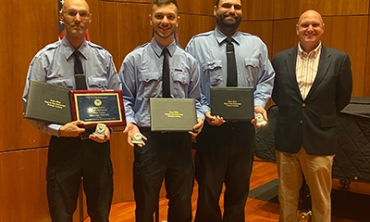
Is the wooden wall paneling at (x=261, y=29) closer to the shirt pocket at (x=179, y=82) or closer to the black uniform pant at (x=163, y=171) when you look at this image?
the shirt pocket at (x=179, y=82)

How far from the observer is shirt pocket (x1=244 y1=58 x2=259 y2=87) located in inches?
106

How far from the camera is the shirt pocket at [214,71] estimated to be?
265cm

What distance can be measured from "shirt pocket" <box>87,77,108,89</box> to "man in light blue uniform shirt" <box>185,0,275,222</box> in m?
0.67

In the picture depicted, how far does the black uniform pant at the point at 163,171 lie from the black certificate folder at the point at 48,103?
50cm

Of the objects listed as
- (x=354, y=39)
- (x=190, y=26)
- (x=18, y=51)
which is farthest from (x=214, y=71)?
(x=354, y=39)

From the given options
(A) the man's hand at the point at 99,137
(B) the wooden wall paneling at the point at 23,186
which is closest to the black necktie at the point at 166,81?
(A) the man's hand at the point at 99,137

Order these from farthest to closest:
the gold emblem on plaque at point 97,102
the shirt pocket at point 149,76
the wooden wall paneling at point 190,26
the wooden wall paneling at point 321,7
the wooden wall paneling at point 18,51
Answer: the wooden wall paneling at point 321,7
the wooden wall paneling at point 190,26
the wooden wall paneling at point 18,51
the shirt pocket at point 149,76
the gold emblem on plaque at point 97,102

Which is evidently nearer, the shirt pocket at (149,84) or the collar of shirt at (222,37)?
the shirt pocket at (149,84)

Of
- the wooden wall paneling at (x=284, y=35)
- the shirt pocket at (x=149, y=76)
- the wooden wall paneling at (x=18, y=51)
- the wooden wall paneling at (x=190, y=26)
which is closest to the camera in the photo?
the shirt pocket at (x=149, y=76)

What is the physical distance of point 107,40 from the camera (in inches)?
150

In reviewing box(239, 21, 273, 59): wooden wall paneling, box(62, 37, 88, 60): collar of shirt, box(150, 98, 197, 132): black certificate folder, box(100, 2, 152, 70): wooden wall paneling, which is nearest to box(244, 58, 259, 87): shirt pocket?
box(150, 98, 197, 132): black certificate folder

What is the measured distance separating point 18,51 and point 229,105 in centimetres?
171

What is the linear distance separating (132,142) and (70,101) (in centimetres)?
41

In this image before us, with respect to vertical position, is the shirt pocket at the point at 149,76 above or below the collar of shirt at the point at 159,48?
below
